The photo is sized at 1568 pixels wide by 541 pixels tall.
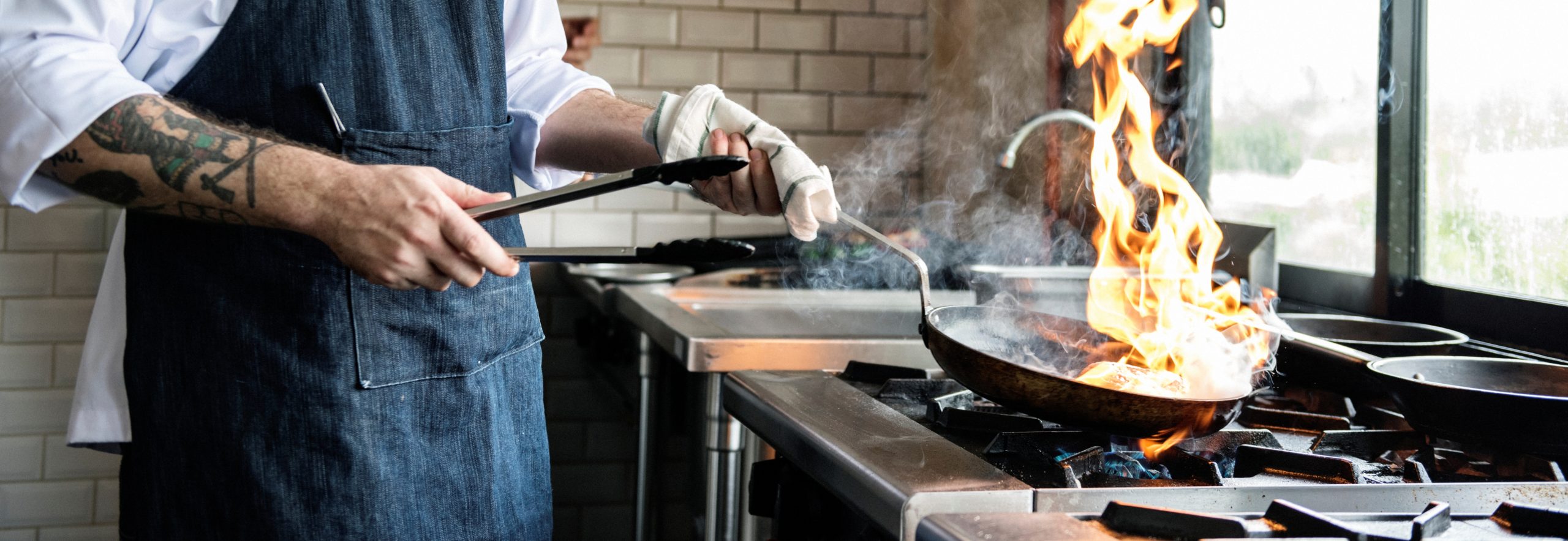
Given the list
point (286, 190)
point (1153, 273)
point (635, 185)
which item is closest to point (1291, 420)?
point (1153, 273)

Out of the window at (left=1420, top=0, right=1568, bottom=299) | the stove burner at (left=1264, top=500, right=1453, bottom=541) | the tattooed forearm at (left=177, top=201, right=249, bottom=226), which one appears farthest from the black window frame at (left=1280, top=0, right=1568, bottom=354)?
the tattooed forearm at (left=177, top=201, right=249, bottom=226)

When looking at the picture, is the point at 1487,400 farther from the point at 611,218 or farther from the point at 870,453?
the point at 611,218

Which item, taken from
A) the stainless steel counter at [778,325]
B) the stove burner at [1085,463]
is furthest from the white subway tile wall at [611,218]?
the stove burner at [1085,463]

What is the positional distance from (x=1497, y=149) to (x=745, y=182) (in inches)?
42.5

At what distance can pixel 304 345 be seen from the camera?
3.77 ft

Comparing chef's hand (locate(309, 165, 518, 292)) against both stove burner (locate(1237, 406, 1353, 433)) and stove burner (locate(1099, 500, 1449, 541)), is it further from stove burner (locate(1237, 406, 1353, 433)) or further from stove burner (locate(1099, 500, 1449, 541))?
stove burner (locate(1237, 406, 1353, 433))

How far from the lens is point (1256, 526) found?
31.7 inches

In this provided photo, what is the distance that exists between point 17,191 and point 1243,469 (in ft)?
3.50

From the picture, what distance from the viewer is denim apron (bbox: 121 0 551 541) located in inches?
45.1

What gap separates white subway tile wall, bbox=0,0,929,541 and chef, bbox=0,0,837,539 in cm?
148

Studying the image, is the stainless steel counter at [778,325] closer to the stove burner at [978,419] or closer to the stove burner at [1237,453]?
the stove burner at [1237,453]

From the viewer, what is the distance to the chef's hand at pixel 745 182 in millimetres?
1169

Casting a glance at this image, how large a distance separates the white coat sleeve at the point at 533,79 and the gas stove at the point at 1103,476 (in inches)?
16.8

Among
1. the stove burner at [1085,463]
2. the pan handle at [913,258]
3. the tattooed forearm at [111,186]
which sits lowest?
the stove burner at [1085,463]
